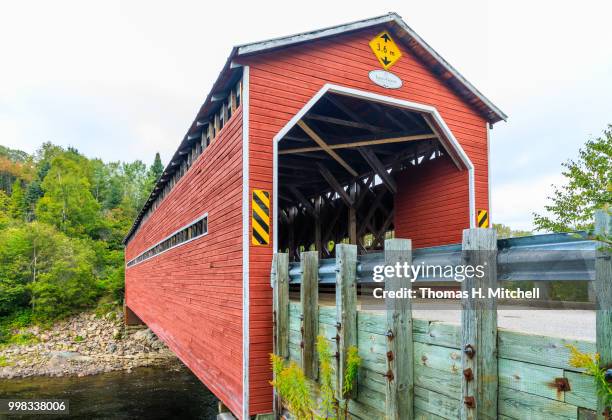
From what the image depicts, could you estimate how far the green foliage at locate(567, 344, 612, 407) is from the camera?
5.76 feet

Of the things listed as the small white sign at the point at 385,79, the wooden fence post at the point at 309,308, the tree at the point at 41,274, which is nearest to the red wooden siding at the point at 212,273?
the wooden fence post at the point at 309,308

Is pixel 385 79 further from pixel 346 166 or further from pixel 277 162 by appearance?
pixel 346 166

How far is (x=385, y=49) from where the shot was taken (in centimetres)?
666

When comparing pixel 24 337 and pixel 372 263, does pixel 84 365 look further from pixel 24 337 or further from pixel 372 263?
pixel 372 263

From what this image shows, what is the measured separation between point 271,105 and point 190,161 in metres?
4.15

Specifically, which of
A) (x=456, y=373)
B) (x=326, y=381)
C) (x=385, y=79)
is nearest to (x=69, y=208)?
(x=385, y=79)

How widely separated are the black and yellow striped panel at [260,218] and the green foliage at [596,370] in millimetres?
3898

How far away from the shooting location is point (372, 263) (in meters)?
3.52

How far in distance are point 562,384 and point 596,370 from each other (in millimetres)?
325

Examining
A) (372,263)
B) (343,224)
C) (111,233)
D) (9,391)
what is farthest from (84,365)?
(111,233)

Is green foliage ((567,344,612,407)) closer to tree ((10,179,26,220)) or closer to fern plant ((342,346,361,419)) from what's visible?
fern plant ((342,346,361,419))

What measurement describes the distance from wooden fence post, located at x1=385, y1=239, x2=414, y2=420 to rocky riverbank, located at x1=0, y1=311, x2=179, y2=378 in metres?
19.0

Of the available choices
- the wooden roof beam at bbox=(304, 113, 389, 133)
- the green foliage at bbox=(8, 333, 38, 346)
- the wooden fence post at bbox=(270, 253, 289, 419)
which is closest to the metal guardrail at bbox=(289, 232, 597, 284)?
the wooden fence post at bbox=(270, 253, 289, 419)

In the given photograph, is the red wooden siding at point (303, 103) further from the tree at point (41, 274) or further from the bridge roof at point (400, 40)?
the tree at point (41, 274)
